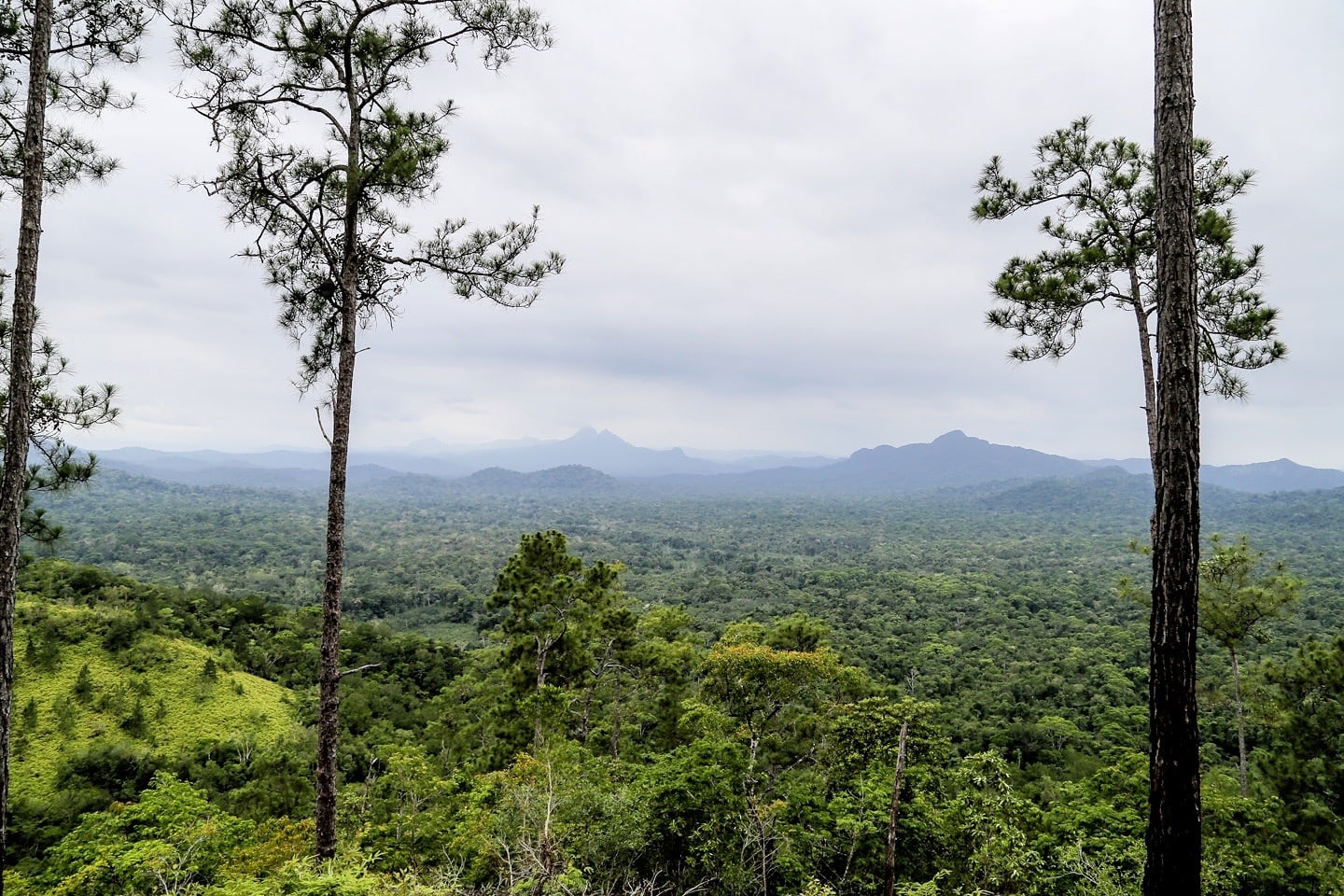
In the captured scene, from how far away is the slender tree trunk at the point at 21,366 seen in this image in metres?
3.68

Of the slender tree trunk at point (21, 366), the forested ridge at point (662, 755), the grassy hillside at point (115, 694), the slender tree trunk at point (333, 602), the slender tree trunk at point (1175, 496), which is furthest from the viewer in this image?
the grassy hillside at point (115, 694)

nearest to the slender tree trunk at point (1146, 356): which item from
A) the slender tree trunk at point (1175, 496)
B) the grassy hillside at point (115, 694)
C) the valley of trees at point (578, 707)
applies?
the valley of trees at point (578, 707)

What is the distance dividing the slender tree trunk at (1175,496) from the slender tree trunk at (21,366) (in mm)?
6555

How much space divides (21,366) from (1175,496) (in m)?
6.87

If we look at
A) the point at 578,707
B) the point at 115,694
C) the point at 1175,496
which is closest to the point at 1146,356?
the point at 1175,496

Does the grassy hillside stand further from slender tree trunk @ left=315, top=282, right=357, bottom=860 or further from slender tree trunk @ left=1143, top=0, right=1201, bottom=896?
slender tree trunk @ left=1143, top=0, right=1201, bottom=896

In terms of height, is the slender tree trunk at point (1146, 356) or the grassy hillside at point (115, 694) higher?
the slender tree trunk at point (1146, 356)

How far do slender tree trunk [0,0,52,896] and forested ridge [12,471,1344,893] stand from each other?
2.31 m

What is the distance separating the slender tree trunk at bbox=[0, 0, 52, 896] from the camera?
368 centimetres

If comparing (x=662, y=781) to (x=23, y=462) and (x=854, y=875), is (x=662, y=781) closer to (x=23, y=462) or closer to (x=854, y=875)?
(x=854, y=875)

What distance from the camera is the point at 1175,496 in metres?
3.03

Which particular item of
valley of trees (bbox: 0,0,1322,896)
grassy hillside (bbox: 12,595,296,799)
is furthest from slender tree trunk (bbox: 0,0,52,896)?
grassy hillside (bbox: 12,595,296,799)

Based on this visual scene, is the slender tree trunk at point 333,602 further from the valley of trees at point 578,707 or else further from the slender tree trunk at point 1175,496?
the slender tree trunk at point 1175,496

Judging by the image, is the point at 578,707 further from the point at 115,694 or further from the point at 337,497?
the point at 115,694
